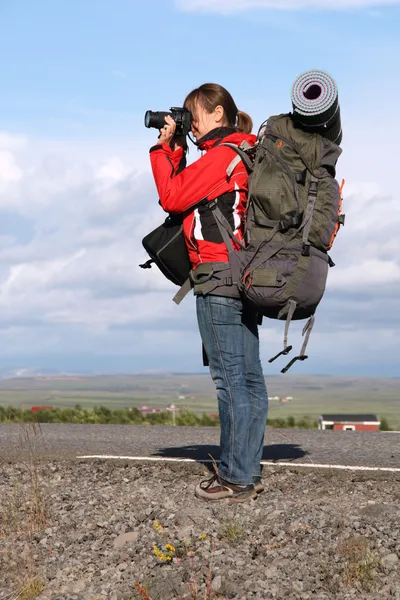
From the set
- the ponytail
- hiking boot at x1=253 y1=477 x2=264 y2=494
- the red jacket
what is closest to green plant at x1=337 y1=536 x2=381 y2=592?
hiking boot at x1=253 y1=477 x2=264 y2=494

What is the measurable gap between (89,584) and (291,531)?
128 centimetres

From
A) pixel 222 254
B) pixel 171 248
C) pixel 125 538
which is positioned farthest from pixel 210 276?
pixel 125 538

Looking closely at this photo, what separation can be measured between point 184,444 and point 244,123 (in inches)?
161

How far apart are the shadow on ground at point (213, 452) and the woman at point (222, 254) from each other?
1398mm

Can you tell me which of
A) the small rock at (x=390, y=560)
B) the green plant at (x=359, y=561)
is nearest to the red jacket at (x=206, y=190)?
the green plant at (x=359, y=561)


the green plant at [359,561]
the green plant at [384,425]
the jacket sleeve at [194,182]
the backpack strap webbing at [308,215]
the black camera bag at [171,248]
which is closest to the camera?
the green plant at [359,561]

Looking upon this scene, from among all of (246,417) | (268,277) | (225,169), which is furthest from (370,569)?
(225,169)

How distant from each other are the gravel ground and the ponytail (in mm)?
2558

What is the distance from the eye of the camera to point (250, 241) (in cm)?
518

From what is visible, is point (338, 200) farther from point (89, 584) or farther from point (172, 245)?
point (89, 584)

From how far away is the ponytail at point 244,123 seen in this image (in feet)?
18.3

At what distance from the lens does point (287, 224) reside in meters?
5.09

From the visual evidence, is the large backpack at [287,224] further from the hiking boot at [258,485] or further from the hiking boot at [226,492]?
the hiking boot at [258,485]

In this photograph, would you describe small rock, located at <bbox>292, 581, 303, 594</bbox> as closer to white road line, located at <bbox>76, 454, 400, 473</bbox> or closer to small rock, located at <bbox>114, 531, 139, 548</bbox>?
small rock, located at <bbox>114, 531, 139, 548</bbox>
